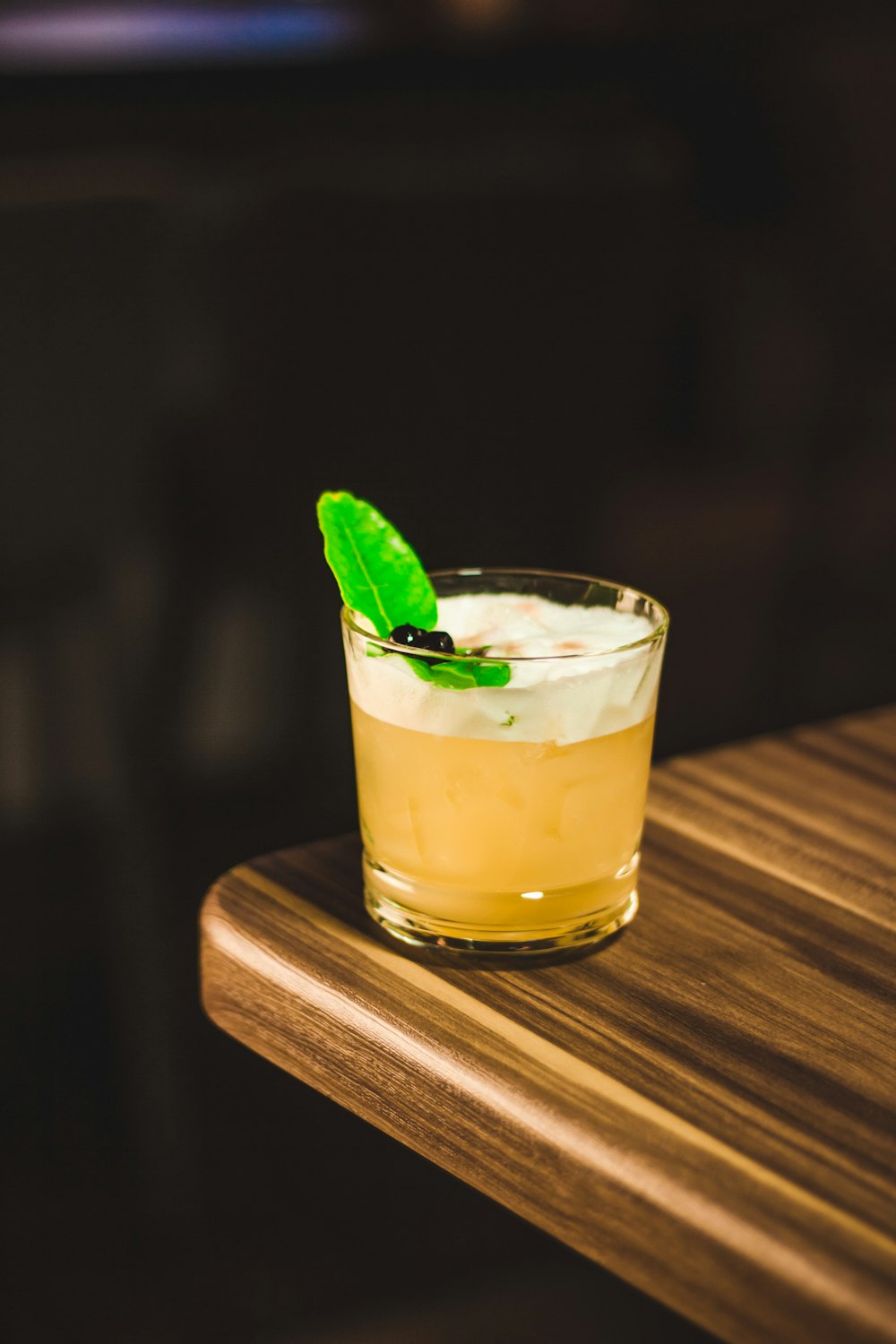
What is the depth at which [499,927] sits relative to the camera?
2.45 feet

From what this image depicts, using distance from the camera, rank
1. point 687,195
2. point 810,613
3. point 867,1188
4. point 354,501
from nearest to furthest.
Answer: point 867,1188 < point 354,501 < point 687,195 < point 810,613

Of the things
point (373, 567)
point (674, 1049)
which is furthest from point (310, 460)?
point (674, 1049)

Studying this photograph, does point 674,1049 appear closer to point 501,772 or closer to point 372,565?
point 501,772

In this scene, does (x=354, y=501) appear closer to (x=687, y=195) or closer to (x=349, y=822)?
(x=349, y=822)

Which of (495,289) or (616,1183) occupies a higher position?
(495,289)

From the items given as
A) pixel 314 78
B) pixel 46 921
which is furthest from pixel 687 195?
pixel 46 921

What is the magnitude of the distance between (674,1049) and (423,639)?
241mm

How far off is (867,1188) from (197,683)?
1.68m

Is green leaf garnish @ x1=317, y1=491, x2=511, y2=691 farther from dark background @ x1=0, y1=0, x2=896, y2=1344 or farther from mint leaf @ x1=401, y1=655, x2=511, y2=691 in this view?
dark background @ x1=0, y1=0, x2=896, y2=1344

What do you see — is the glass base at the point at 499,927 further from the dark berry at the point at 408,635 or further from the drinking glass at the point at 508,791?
the dark berry at the point at 408,635

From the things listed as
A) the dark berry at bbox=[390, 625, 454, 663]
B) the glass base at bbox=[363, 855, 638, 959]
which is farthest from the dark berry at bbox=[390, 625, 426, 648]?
the glass base at bbox=[363, 855, 638, 959]

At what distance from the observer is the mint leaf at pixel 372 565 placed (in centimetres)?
74

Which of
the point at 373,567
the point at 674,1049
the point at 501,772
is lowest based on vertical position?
A: the point at 674,1049

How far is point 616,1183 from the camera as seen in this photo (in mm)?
568
